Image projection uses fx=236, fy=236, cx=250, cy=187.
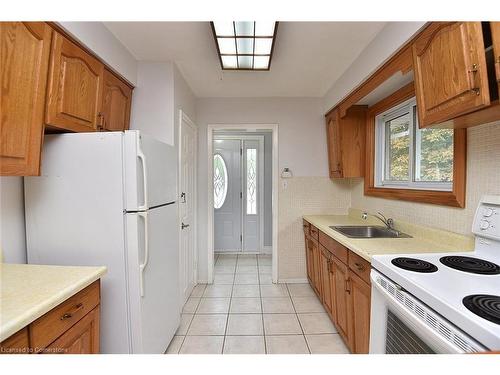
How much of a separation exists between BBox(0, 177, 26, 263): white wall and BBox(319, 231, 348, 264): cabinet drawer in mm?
2066

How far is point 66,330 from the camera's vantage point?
979mm

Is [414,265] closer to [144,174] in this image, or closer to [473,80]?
[473,80]

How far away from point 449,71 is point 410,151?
1.10 meters

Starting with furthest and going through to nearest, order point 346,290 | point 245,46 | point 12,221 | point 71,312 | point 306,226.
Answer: point 306,226
point 245,46
point 346,290
point 12,221
point 71,312

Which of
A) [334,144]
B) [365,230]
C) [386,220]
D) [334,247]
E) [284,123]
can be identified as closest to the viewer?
[334,247]

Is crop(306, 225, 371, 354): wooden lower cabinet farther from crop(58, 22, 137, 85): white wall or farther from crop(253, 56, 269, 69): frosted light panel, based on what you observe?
crop(58, 22, 137, 85): white wall

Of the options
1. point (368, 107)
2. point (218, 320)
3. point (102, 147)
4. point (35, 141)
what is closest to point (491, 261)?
point (368, 107)

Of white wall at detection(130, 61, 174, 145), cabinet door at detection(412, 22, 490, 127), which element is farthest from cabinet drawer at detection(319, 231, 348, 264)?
white wall at detection(130, 61, 174, 145)

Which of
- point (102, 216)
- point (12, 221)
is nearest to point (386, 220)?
point (102, 216)

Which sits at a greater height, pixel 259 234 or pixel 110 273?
pixel 110 273

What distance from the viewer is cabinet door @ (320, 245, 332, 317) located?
83.5 inches

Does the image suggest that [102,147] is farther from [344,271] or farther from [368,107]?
[368,107]

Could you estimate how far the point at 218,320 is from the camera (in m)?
2.25
